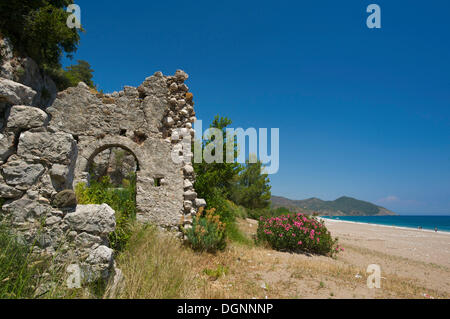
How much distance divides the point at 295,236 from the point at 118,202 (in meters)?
6.38

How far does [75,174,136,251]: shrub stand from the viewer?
15.1 feet

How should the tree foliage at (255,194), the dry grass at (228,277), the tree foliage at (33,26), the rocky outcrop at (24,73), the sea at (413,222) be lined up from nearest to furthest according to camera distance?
1. the dry grass at (228,277)
2. the rocky outcrop at (24,73)
3. the tree foliage at (33,26)
4. the tree foliage at (255,194)
5. the sea at (413,222)

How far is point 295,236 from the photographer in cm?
861

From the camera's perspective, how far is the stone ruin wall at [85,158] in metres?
2.75

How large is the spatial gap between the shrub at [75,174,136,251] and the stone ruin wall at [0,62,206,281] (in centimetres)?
33

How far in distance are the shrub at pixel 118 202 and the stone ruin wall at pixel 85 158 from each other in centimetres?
33

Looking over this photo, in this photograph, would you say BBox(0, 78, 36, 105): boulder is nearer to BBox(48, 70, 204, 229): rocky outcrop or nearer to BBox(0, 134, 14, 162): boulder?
BBox(0, 134, 14, 162): boulder

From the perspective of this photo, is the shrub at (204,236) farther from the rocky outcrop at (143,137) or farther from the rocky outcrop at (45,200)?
the rocky outcrop at (45,200)

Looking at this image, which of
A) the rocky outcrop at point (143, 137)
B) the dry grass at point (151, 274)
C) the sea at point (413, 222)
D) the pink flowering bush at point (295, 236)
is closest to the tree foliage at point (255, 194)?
the pink flowering bush at point (295, 236)

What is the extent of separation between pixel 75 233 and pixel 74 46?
62.2ft

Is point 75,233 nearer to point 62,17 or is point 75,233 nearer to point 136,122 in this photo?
point 136,122

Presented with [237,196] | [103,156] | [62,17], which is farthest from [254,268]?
[62,17]
